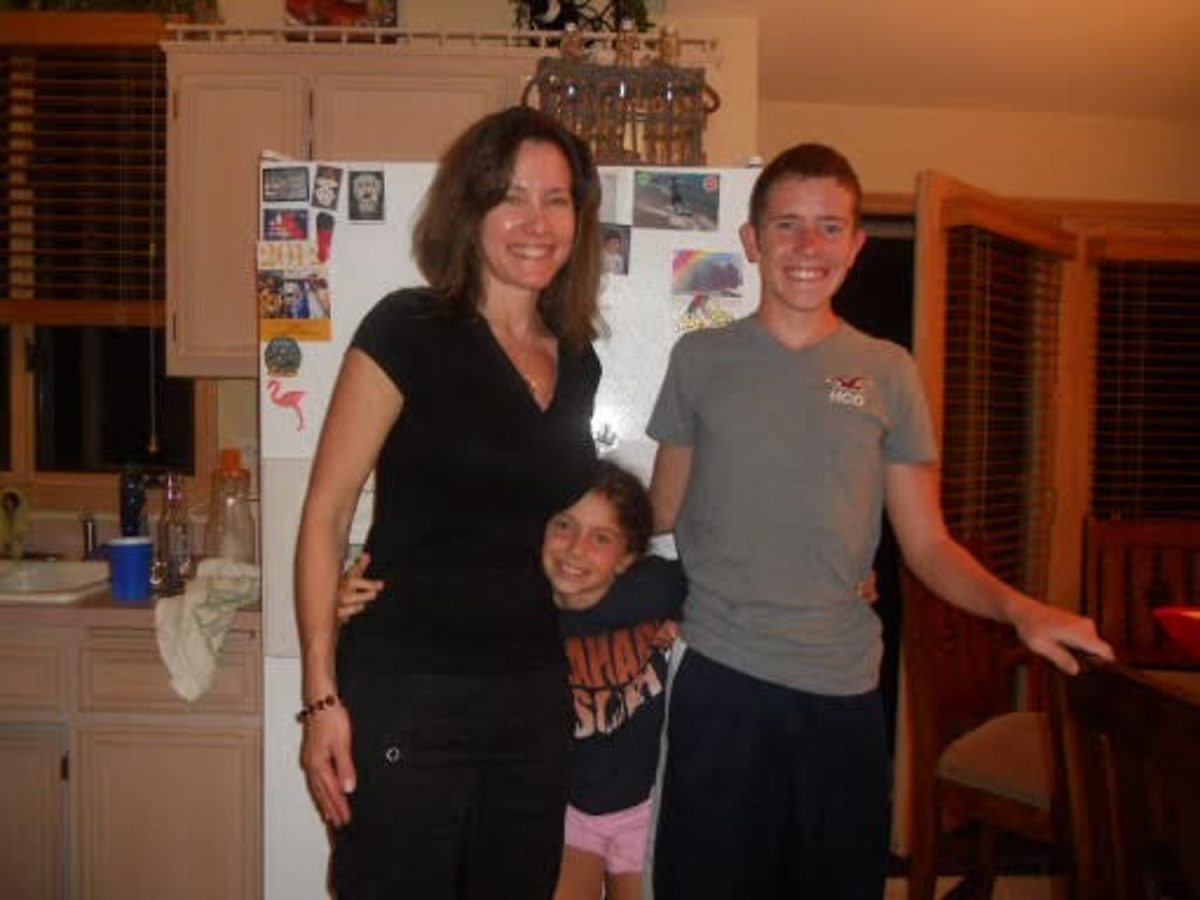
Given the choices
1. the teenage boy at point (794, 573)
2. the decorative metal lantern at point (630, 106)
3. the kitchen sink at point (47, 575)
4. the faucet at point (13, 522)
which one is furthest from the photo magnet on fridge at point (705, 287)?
the faucet at point (13, 522)

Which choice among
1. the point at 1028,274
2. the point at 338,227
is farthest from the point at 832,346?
the point at 1028,274

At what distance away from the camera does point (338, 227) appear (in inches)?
73.5

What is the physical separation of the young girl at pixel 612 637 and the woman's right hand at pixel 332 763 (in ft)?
1.46

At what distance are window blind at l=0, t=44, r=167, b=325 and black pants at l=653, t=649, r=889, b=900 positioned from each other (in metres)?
2.26

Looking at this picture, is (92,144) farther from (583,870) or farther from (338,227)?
(583,870)

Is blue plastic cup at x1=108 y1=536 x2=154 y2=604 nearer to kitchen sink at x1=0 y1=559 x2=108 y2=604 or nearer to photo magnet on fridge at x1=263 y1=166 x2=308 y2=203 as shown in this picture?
kitchen sink at x1=0 y1=559 x2=108 y2=604

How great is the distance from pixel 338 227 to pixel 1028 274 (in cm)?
248

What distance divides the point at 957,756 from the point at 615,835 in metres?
0.96

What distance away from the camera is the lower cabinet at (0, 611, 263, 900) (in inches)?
91.2

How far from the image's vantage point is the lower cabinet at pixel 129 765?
2316mm

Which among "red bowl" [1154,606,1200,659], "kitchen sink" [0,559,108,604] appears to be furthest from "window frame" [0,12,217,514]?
"red bowl" [1154,606,1200,659]

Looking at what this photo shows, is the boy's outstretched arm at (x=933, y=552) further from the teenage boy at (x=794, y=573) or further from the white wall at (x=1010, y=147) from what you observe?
the white wall at (x=1010, y=147)

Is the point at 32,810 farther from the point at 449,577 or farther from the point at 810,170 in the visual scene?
the point at 810,170

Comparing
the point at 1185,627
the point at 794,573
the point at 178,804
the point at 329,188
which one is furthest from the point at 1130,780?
the point at 178,804
